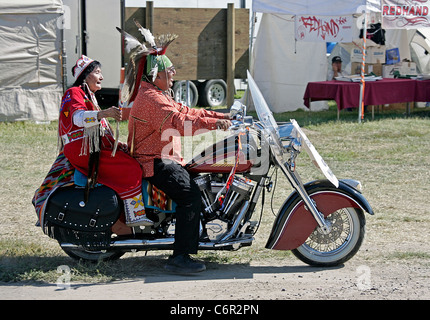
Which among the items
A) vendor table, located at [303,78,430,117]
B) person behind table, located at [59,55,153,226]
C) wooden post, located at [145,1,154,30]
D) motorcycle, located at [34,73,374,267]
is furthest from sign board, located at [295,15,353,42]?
person behind table, located at [59,55,153,226]

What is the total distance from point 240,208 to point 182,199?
1.61 feet

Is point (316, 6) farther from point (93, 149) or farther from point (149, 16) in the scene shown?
point (93, 149)

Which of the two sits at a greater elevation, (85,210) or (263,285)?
(85,210)

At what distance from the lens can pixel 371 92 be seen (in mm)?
14656

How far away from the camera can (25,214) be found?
7543 millimetres

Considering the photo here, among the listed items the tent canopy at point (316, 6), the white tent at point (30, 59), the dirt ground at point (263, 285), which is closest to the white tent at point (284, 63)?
the tent canopy at point (316, 6)

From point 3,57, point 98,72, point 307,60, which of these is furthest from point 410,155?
point 3,57

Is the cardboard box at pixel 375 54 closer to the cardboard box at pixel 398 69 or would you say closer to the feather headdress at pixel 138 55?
the cardboard box at pixel 398 69

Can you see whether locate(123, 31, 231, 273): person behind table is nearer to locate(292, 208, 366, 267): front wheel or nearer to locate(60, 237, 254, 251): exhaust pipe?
locate(60, 237, 254, 251): exhaust pipe

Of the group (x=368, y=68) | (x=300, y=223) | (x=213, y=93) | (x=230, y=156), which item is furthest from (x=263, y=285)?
(x=213, y=93)

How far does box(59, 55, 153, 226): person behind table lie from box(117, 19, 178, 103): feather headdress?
0.89ft

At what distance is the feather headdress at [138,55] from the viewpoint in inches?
208

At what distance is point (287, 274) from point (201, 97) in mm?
12558

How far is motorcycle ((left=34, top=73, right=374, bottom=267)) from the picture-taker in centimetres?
528
